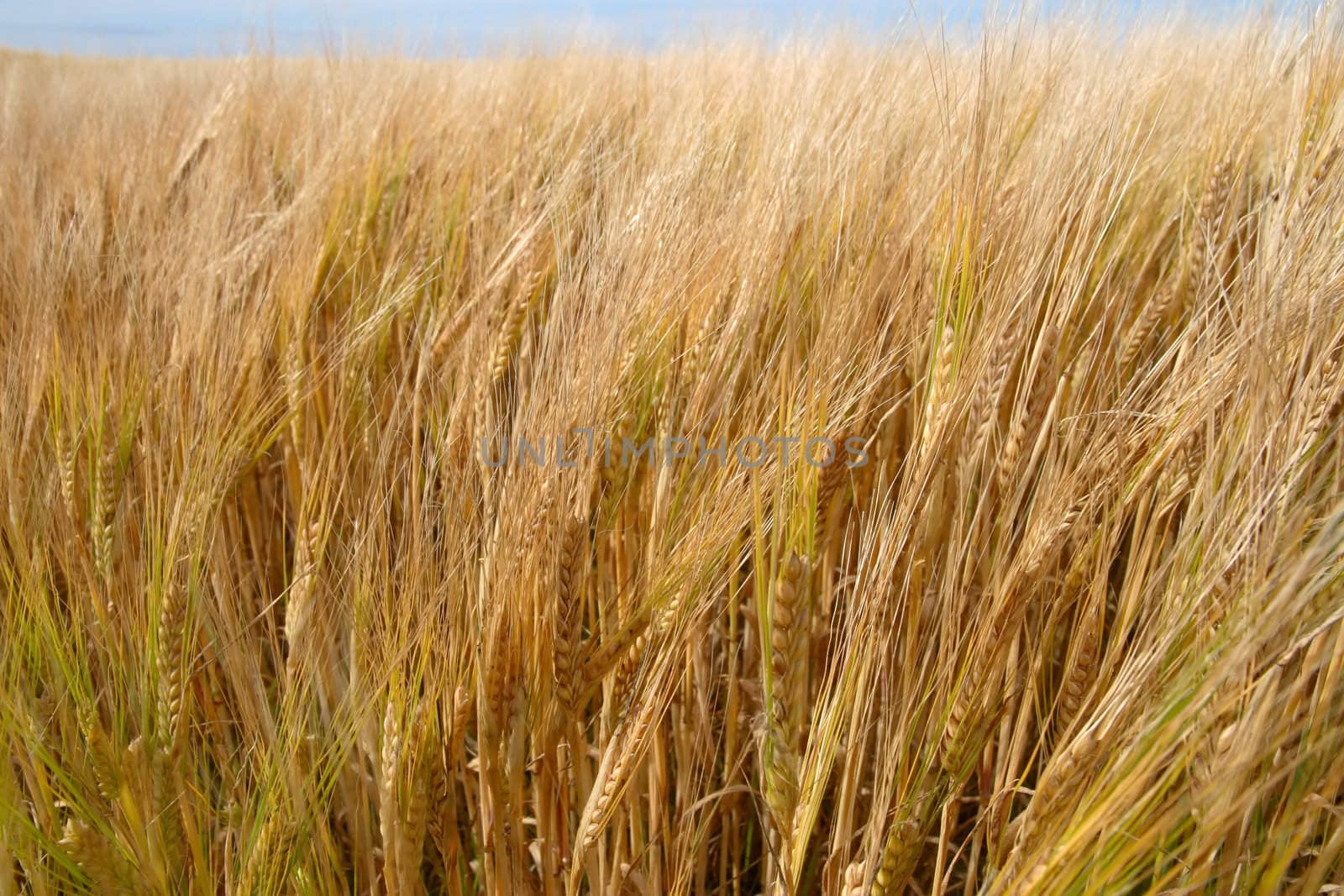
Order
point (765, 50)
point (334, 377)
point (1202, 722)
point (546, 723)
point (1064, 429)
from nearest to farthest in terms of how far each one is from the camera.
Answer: point (1202, 722) → point (546, 723) → point (1064, 429) → point (334, 377) → point (765, 50)

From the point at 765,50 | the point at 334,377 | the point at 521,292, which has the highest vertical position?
the point at 765,50

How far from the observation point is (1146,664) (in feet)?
1.85

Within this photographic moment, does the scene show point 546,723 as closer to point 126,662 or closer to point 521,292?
point 126,662

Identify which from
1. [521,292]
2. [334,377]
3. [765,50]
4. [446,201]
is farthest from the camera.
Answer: [765,50]

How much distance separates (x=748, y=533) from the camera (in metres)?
0.95

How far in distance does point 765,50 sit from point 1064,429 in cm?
278

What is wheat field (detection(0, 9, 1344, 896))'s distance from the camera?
626 millimetres

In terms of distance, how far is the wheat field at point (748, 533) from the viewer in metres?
0.63

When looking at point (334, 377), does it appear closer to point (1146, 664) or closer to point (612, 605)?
point (612, 605)

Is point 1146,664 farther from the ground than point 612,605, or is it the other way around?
point 1146,664

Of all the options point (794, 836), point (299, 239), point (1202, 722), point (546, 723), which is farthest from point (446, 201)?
point (1202, 722)

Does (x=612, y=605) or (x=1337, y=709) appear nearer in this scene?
(x=1337, y=709)

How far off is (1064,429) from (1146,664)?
0.44 m

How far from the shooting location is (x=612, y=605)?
2.74 feet
